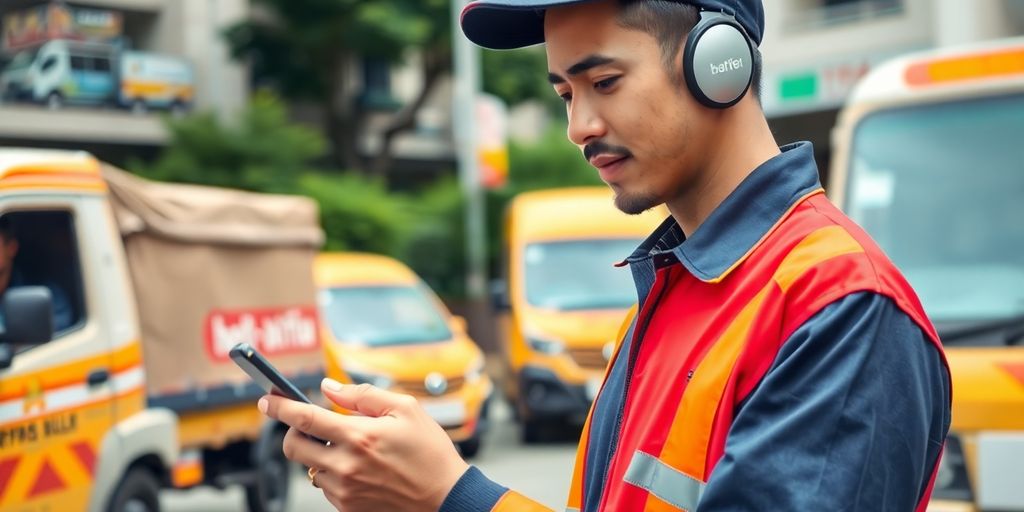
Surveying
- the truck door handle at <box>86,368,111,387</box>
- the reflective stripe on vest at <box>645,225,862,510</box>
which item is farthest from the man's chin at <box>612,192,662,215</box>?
the truck door handle at <box>86,368,111,387</box>

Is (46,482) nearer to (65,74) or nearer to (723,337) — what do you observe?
(723,337)

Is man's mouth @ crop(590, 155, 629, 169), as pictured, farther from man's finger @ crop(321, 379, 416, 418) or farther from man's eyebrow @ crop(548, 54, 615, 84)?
man's finger @ crop(321, 379, 416, 418)

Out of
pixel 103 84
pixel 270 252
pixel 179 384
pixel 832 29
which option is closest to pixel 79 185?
pixel 179 384

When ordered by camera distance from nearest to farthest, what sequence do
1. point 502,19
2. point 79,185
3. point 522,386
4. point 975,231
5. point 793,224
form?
point 793,224, point 502,19, point 975,231, point 79,185, point 522,386

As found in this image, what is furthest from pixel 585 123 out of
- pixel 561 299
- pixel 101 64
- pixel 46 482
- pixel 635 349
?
pixel 101 64

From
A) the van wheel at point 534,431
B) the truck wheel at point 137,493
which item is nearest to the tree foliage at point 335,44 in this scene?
the van wheel at point 534,431

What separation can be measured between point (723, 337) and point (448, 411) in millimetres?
10691

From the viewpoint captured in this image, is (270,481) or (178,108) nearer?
(270,481)

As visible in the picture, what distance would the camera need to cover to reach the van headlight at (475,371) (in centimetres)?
1263

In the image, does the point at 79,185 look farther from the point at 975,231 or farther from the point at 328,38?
the point at 328,38

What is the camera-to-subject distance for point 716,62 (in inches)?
66.2

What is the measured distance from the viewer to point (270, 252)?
9.12 metres

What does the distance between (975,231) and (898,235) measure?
0.29 metres

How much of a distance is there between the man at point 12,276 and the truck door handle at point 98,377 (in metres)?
0.25
